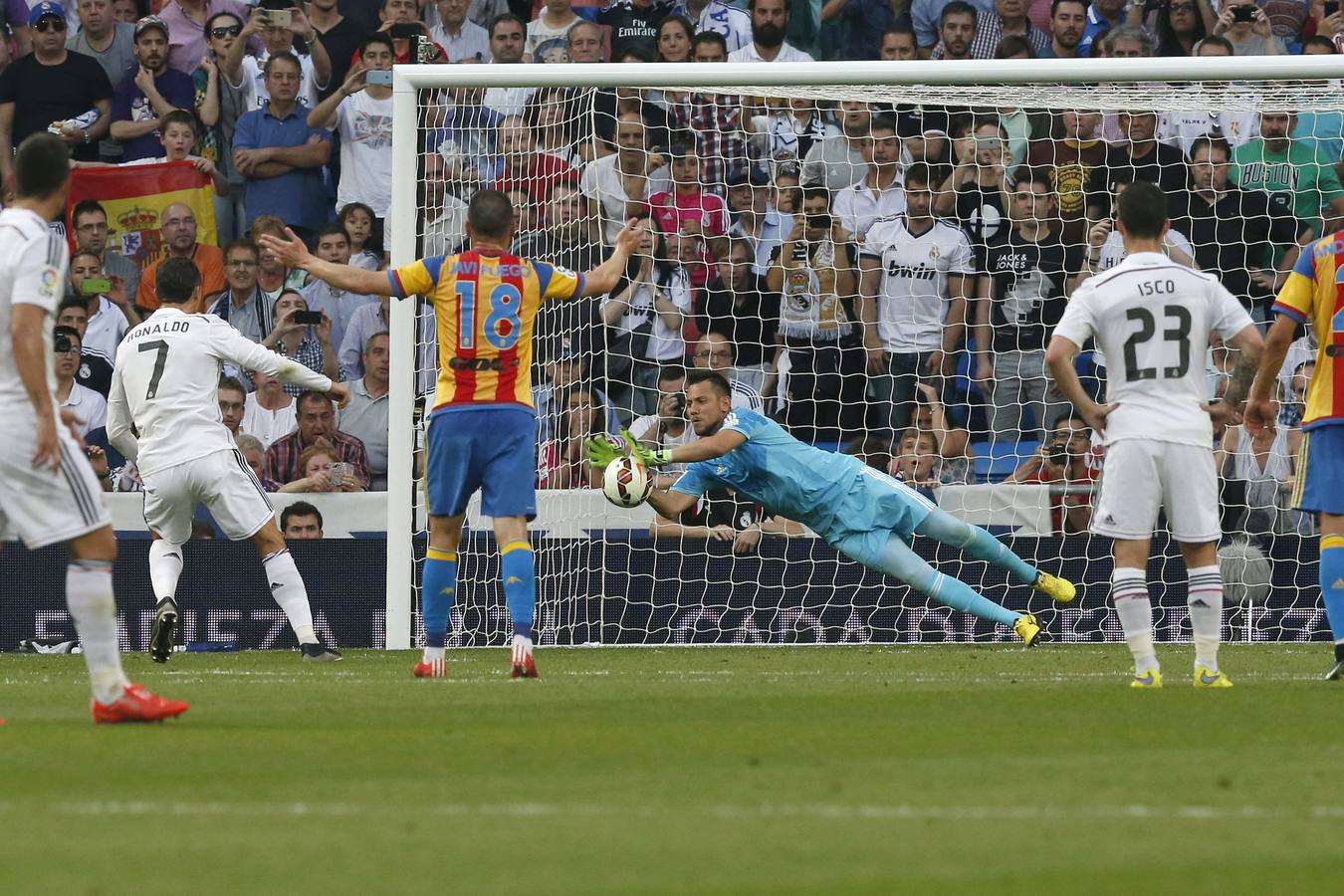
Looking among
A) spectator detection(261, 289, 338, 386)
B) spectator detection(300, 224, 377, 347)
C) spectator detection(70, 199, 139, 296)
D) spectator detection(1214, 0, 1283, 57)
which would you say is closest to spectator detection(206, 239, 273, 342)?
spectator detection(261, 289, 338, 386)

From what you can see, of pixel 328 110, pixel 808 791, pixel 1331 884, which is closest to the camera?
pixel 1331 884

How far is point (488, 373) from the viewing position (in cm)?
1017

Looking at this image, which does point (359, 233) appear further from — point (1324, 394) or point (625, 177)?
point (1324, 394)

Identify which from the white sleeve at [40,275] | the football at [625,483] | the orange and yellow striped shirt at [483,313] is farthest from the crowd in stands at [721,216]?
the white sleeve at [40,275]

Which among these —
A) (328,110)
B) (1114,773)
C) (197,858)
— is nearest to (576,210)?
(328,110)

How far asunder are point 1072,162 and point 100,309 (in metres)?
7.98

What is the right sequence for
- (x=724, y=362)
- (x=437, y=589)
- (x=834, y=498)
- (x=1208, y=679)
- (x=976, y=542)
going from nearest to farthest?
1. (x=1208, y=679)
2. (x=437, y=589)
3. (x=834, y=498)
4. (x=976, y=542)
5. (x=724, y=362)

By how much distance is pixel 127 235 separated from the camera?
16891 millimetres

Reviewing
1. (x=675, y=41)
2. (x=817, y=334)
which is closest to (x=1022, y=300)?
(x=817, y=334)

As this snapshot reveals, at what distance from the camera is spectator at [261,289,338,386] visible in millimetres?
15859

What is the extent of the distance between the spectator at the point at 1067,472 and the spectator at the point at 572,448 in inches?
122

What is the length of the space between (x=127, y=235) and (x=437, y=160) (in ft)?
11.2

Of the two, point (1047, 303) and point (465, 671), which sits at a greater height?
point (1047, 303)

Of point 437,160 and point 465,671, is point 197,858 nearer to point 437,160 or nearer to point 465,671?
point 465,671
